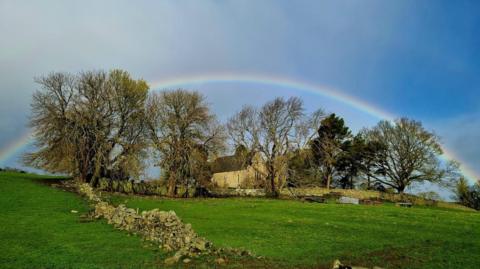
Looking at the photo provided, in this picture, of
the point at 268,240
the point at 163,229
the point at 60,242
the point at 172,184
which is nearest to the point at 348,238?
the point at 268,240

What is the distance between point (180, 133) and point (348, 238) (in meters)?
29.3

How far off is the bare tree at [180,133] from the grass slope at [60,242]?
60.2ft

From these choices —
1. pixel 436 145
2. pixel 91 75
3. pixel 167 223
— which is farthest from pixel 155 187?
pixel 436 145

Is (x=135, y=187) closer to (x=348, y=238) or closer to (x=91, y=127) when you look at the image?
(x=91, y=127)

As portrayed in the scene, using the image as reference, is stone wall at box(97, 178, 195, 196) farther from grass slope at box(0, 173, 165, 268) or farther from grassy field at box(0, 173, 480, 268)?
grass slope at box(0, 173, 165, 268)

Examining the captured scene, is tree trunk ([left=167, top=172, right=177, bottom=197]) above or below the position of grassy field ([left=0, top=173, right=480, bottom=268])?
above

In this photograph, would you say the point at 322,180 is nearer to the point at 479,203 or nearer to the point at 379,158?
the point at 379,158

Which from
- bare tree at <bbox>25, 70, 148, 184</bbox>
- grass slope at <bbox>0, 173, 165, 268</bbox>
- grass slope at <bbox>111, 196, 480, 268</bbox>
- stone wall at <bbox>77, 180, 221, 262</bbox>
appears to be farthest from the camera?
bare tree at <bbox>25, 70, 148, 184</bbox>

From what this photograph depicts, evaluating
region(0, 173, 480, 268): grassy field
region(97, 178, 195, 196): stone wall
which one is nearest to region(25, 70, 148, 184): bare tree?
region(97, 178, 195, 196): stone wall

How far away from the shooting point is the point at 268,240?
14.5 m

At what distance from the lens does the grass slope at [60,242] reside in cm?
1082

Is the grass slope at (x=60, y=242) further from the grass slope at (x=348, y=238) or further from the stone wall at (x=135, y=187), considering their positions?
the stone wall at (x=135, y=187)

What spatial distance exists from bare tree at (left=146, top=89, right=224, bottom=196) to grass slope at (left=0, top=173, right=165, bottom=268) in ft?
60.2

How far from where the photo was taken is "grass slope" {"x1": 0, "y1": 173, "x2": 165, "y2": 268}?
426 inches
